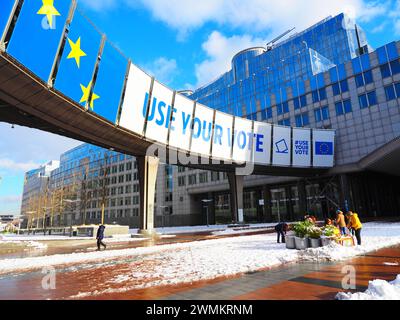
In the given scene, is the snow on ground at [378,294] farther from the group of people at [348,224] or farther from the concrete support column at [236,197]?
the concrete support column at [236,197]

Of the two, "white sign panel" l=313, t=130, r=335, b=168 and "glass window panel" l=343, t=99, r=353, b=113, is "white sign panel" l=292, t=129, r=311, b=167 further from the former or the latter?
"glass window panel" l=343, t=99, r=353, b=113

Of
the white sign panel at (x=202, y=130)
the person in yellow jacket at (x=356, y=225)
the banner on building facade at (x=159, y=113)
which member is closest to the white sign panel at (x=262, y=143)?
the white sign panel at (x=202, y=130)

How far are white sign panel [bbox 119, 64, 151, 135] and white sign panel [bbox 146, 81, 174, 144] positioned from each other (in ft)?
2.61

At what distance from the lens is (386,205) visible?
51812 mm

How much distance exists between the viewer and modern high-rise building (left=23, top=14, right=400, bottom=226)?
44.8 m

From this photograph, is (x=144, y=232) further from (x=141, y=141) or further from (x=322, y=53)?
(x=322, y=53)

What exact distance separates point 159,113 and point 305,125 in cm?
3784

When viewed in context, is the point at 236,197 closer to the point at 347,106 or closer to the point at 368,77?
the point at 347,106

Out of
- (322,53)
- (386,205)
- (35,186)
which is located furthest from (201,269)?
A: (35,186)

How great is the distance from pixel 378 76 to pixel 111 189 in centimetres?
8297

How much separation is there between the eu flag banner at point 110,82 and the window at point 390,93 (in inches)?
Answer: 1659

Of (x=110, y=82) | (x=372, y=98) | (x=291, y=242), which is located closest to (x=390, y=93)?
(x=372, y=98)

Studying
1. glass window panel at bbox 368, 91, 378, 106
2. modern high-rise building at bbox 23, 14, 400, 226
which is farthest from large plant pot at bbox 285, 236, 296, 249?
glass window panel at bbox 368, 91, 378, 106

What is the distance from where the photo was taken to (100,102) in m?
21.0
